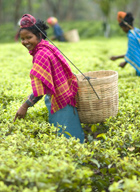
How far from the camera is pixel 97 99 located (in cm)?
313

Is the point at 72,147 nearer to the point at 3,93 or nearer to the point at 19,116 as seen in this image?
the point at 19,116

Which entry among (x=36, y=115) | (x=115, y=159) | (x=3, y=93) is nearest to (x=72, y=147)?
(x=115, y=159)

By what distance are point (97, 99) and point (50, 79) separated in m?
0.62

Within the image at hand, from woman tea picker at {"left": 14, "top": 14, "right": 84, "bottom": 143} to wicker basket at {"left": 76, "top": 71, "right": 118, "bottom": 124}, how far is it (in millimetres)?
86

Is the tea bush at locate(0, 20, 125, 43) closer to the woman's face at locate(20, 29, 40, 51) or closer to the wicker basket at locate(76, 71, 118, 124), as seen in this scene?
the wicker basket at locate(76, 71, 118, 124)

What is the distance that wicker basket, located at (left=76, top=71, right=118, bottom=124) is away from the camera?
10.1 ft

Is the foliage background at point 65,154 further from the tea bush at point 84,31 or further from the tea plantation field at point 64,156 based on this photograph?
the tea bush at point 84,31

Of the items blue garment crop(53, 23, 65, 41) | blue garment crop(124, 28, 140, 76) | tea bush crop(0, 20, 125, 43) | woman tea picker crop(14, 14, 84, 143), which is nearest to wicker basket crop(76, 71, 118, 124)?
woman tea picker crop(14, 14, 84, 143)

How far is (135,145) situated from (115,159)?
0.43 metres

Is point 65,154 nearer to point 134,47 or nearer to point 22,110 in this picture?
point 22,110

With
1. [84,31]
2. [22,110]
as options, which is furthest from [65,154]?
[84,31]

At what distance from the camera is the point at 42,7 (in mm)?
49438

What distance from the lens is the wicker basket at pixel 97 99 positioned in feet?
10.1

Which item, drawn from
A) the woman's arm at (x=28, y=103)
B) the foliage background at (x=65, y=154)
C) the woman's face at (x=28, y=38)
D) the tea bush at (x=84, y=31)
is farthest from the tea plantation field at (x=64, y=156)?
the tea bush at (x=84, y=31)
